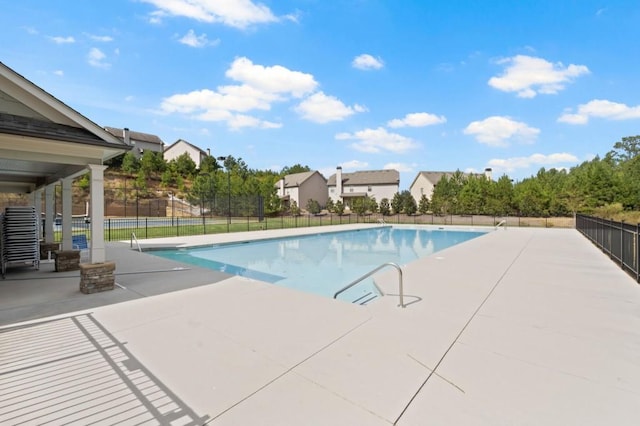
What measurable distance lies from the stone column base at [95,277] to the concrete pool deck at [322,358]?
25 centimetres

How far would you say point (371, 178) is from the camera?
4503 centimetres

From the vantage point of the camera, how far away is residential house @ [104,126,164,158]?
53.2m

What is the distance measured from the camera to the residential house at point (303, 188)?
44.8 m

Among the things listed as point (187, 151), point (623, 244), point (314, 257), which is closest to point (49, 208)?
point (314, 257)

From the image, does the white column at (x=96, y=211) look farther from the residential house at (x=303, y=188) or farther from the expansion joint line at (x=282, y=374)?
the residential house at (x=303, y=188)

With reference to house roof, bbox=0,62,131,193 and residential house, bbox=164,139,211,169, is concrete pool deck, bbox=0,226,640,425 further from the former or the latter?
residential house, bbox=164,139,211,169

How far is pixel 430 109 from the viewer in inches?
1027

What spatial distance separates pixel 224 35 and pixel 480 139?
31.9m

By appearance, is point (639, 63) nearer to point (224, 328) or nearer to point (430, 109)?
point (430, 109)

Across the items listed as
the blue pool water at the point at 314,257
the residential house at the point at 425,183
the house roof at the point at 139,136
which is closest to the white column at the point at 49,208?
the blue pool water at the point at 314,257

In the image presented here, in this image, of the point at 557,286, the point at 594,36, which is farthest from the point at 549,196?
the point at 557,286

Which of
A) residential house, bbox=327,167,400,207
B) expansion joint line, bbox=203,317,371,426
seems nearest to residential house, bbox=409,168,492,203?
residential house, bbox=327,167,400,207

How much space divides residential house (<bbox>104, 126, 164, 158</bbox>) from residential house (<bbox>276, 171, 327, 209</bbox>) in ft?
89.2

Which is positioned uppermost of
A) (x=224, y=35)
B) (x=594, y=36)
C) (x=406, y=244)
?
(x=594, y=36)
